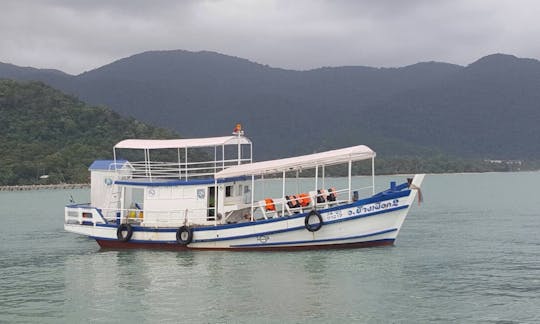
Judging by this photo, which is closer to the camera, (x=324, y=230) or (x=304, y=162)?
(x=324, y=230)

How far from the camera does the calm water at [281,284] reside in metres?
17.7

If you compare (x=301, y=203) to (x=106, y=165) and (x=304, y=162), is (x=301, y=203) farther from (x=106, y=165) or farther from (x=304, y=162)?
(x=106, y=165)

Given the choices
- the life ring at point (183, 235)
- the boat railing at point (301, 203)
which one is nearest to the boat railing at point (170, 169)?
the life ring at point (183, 235)

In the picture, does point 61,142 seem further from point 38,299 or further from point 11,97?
point 38,299

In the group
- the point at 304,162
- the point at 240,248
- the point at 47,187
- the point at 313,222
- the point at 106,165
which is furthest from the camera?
the point at 47,187

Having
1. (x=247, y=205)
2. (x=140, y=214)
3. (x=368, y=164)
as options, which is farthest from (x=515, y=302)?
(x=368, y=164)

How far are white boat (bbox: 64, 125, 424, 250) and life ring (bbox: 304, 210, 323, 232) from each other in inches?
1.4

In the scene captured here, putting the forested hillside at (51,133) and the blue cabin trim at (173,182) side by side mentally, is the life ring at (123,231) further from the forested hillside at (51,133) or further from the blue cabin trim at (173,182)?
the forested hillside at (51,133)

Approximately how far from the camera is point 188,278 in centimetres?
2230

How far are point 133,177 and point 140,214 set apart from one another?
3651 millimetres

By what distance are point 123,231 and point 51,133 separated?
103889 mm

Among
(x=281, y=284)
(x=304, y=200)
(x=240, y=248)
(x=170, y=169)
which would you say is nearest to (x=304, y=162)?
(x=304, y=200)

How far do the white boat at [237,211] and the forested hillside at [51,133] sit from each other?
89997 mm

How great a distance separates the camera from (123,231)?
1098 inches
